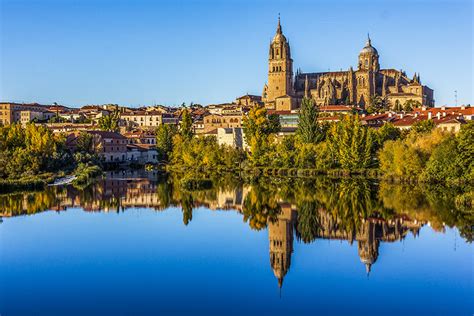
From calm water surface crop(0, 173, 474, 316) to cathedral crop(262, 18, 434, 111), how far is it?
37950 millimetres

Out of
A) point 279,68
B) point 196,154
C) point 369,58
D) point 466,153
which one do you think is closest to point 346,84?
point 369,58

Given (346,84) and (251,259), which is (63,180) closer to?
(251,259)

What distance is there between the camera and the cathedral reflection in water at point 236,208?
43.0 ft

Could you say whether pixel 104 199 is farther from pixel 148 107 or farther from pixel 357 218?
pixel 148 107

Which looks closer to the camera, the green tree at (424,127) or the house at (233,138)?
the green tree at (424,127)

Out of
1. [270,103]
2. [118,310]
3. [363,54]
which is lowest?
[118,310]

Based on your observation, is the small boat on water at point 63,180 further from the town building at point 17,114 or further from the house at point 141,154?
the town building at point 17,114

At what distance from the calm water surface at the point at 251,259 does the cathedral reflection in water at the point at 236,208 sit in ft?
0.17

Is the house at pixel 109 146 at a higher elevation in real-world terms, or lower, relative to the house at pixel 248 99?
lower

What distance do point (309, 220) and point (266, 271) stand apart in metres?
5.35

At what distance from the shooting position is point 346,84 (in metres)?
59.4

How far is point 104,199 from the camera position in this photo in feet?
68.3

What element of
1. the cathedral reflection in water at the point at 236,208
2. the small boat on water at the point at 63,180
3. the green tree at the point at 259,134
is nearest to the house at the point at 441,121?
the green tree at the point at 259,134

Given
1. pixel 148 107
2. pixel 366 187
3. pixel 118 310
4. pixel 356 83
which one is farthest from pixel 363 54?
pixel 118 310
